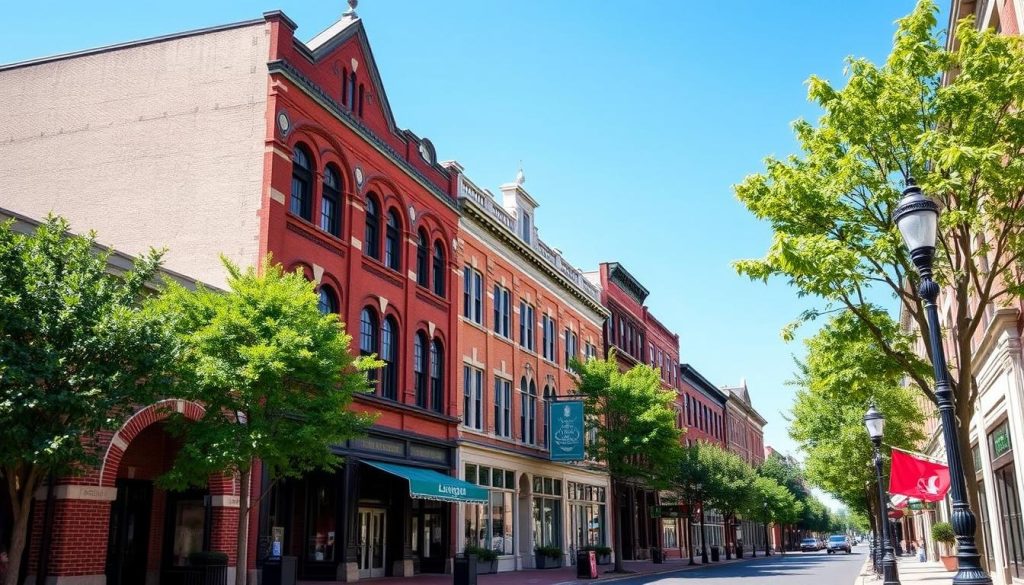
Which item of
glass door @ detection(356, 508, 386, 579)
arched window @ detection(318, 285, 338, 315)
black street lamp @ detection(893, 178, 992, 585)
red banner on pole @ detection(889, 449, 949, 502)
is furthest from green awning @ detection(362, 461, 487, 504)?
black street lamp @ detection(893, 178, 992, 585)

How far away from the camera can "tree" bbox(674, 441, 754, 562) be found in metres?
50.9

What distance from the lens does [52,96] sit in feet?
88.5

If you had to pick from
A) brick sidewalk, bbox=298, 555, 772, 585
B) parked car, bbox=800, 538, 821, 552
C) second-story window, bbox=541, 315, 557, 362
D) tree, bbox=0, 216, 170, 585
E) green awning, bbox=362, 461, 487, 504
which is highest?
second-story window, bbox=541, 315, 557, 362

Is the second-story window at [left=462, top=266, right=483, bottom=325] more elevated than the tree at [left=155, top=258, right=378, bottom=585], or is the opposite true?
the second-story window at [left=462, top=266, right=483, bottom=325]

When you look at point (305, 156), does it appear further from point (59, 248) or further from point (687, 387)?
point (687, 387)

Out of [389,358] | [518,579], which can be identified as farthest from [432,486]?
[518,579]

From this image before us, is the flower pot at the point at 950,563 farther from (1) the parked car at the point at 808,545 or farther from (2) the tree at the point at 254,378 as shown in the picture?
(1) the parked car at the point at 808,545

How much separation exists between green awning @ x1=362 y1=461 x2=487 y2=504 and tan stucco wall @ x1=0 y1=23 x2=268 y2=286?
7635 mm

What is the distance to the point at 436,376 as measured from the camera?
32281 mm

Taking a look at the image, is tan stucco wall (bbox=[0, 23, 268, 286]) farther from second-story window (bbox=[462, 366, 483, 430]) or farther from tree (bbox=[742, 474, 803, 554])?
tree (bbox=[742, 474, 803, 554])

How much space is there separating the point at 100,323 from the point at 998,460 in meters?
19.6

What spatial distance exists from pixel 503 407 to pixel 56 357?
25676 mm

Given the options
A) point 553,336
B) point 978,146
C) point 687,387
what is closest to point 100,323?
point 978,146

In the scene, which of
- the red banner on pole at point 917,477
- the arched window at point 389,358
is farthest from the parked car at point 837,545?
the red banner on pole at point 917,477
